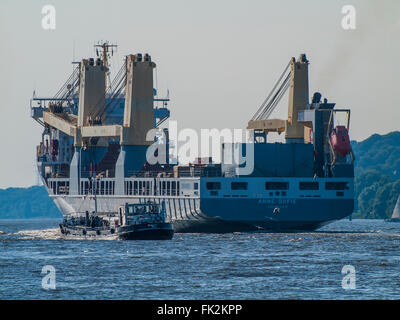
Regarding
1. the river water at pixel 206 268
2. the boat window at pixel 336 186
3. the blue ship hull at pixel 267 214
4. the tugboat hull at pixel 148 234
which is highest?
the boat window at pixel 336 186

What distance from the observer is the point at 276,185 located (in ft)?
360

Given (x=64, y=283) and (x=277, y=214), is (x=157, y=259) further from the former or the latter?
(x=277, y=214)

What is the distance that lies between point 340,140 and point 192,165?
15763 millimetres

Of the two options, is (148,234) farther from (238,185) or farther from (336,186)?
(336,186)

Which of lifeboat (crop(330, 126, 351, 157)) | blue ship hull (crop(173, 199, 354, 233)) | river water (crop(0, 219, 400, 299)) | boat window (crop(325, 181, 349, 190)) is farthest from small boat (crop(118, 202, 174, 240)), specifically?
lifeboat (crop(330, 126, 351, 157))

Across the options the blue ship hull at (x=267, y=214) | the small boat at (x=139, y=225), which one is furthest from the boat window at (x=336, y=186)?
the small boat at (x=139, y=225)

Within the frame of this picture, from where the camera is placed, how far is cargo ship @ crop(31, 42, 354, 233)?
10906 centimetres

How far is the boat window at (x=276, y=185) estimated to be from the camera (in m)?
109

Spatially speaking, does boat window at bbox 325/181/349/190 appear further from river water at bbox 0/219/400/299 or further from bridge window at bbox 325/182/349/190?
river water at bbox 0/219/400/299

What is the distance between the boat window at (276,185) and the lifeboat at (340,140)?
616 cm

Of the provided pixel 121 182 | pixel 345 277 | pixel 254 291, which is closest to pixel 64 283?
pixel 254 291

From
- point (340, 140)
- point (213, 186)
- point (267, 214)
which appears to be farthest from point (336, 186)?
point (213, 186)

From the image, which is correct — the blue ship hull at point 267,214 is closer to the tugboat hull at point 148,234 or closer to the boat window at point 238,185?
the boat window at point 238,185

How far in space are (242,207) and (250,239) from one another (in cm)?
951
